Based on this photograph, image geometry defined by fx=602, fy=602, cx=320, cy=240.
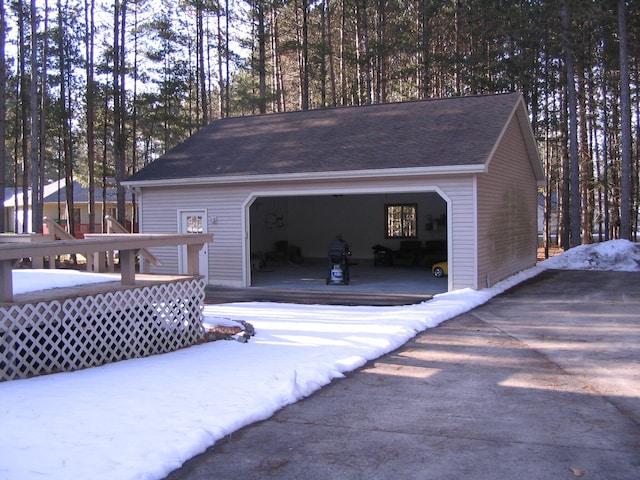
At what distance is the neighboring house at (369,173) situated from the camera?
12.7m

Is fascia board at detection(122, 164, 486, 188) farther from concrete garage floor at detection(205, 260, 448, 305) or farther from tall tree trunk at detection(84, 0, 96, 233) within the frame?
tall tree trunk at detection(84, 0, 96, 233)

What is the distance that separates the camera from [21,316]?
5.62 metres

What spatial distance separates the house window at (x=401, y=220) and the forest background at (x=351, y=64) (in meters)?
6.17

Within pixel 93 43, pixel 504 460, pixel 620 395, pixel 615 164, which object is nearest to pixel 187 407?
pixel 504 460

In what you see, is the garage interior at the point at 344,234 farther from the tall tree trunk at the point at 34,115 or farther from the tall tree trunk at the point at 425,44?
the tall tree trunk at the point at 425,44

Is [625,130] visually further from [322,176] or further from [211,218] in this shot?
[211,218]

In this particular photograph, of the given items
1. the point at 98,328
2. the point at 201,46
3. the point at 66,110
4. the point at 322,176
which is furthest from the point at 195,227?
the point at 201,46

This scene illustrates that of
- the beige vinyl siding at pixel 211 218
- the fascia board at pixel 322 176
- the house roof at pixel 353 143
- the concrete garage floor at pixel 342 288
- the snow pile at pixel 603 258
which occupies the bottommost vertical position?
the concrete garage floor at pixel 342 288

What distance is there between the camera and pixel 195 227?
15367mm

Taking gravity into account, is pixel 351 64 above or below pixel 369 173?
above

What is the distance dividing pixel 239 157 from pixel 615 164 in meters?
23.4

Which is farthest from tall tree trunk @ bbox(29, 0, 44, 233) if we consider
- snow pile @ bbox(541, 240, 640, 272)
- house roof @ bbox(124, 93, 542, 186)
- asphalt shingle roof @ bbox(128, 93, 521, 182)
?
snow pile @ bbox(541, 240, 640, 272)

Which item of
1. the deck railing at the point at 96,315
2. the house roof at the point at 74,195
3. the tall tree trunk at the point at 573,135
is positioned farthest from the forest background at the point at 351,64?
the deck railing at the point at 96,315

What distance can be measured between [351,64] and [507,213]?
1510 cm
